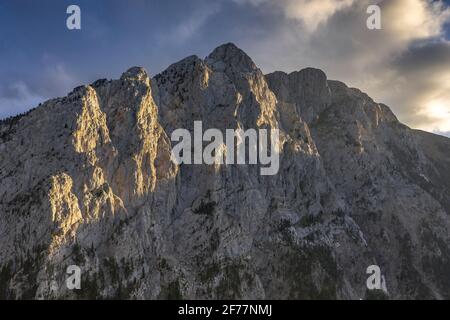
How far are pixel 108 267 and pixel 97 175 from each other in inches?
1335

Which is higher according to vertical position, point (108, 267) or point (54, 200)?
point (54, 200)
